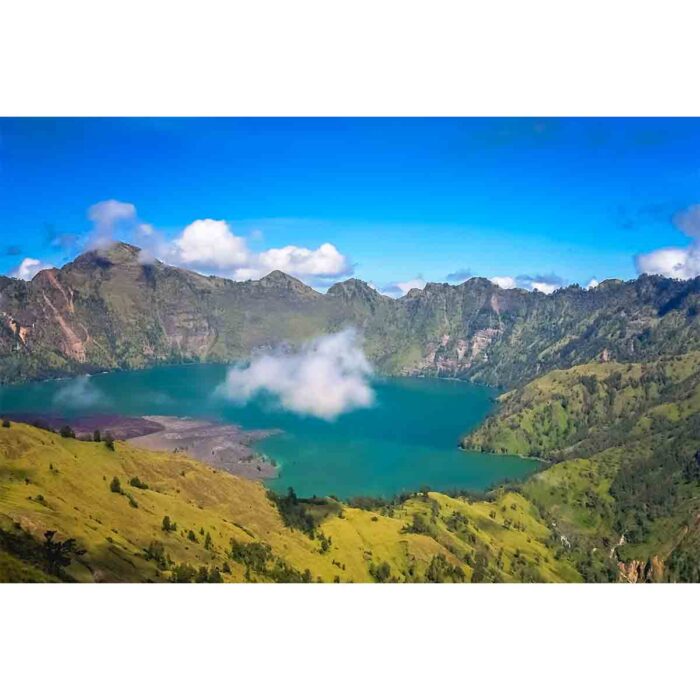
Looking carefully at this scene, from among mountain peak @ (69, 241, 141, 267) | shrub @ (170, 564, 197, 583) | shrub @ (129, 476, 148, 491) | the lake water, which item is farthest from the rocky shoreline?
mountain peak @ (69, 241, 141, 267)

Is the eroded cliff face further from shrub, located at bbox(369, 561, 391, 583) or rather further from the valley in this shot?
shrub, located at bbox(369, 561, 391, 583)

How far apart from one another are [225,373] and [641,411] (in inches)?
2482

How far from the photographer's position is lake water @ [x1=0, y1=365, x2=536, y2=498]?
45.1m

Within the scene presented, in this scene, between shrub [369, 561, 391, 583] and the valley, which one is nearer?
the valley

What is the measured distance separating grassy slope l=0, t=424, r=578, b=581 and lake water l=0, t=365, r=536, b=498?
56.1ft

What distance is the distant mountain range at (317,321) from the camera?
104 meters

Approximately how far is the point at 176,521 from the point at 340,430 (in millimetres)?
47500

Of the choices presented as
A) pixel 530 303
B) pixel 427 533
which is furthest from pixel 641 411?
pixel 530 303

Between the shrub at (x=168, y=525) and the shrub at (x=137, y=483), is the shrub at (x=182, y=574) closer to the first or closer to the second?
the shrub at (x=168, y=525)

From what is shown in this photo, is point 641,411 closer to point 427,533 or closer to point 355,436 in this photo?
point 355,436

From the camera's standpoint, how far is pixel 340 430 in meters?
61.7

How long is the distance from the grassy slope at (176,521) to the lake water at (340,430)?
56.1ft

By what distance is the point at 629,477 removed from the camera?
4397 cm

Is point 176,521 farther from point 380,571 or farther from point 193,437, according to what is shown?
point 193,437
